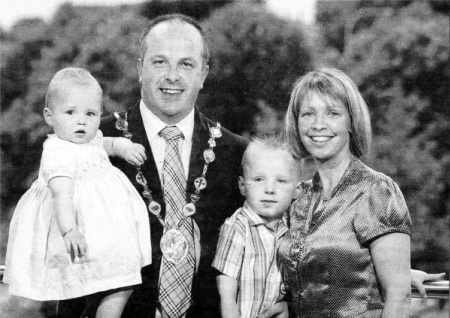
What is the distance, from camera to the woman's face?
1.99 m

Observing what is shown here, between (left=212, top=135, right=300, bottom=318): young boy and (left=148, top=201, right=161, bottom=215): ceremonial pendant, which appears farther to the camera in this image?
(left=148, top=201, right=161, bottom=215): ceremonial pendant

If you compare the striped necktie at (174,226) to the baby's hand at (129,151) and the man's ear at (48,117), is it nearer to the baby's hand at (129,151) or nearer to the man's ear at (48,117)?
the baby's hand at (129,151)

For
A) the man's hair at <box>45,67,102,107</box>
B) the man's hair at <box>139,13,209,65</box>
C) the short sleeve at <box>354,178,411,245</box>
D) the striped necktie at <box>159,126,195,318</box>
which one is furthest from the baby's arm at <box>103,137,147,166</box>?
the short sleeve at <box>354,178,411,245</box>

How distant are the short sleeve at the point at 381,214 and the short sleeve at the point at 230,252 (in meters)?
0.47

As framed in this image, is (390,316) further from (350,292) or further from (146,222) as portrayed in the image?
(146,222)

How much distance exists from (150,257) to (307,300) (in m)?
0.60

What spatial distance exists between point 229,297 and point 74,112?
835mm

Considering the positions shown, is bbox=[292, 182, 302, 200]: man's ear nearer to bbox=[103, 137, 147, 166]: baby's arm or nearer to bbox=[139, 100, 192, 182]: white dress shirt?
bbox=[139, 100, 192, 182]: white dress shirt

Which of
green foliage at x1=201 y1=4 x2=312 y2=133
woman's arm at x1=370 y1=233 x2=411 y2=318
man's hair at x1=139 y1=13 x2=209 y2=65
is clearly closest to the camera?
woman's arm at x1=370 y1=233 x2=411 y2=318

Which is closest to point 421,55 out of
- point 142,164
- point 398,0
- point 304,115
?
point 398,0

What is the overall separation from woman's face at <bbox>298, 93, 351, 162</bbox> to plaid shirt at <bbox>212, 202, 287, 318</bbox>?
0.35m

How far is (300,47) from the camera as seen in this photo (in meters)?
2.74

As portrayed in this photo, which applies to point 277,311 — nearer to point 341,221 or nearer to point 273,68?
point 341,221

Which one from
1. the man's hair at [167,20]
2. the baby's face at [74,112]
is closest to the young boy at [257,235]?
the man's hair at [167,20]
